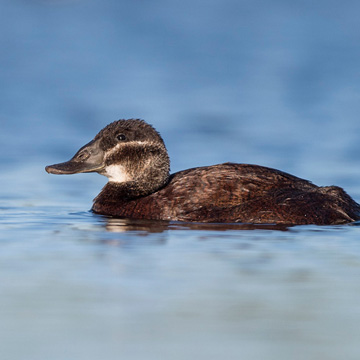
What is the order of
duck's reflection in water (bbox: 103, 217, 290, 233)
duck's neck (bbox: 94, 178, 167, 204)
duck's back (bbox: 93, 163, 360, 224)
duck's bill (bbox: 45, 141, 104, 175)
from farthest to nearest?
duck's bill (bbox: 45, 141, 104, 175) → duck's neck (bbox: 94, 178, 167, 204) → duck's back (bbox: 93, 163, 360, 224) → duck's reflection in water (bbox: 103, 217, 290, 233)

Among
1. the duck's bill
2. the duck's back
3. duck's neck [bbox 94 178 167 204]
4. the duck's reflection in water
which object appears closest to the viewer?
the duck's reflection in water

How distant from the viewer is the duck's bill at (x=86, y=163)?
920 centimetres

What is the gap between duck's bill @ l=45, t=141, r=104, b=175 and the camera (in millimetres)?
9195

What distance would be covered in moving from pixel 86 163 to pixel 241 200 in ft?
7.40

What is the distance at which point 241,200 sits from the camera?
8.22m

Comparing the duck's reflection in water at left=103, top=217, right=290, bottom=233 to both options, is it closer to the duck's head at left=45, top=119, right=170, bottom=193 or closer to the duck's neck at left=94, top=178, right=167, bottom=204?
the duck's neck at left=94, top=178, right=167, bottom=204

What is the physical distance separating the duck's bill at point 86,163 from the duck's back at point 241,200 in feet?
2.08

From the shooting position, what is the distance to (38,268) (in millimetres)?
4949

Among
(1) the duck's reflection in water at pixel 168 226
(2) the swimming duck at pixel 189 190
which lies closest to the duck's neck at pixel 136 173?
(2) the swimming duck at pixel 189 190

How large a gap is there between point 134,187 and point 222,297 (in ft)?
16.8

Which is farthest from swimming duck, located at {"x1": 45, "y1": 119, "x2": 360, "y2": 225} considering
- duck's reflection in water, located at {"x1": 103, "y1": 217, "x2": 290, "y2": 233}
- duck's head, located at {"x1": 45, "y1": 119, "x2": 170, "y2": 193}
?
duck's reflection in water, located at {"x1": 103, "y1": 217, "x2": 290, "y2": 233}

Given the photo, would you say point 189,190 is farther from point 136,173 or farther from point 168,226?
point 136,173

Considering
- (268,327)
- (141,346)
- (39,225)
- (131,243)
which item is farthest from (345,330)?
(39,225)

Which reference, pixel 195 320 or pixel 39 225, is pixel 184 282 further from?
pixel 39 225
